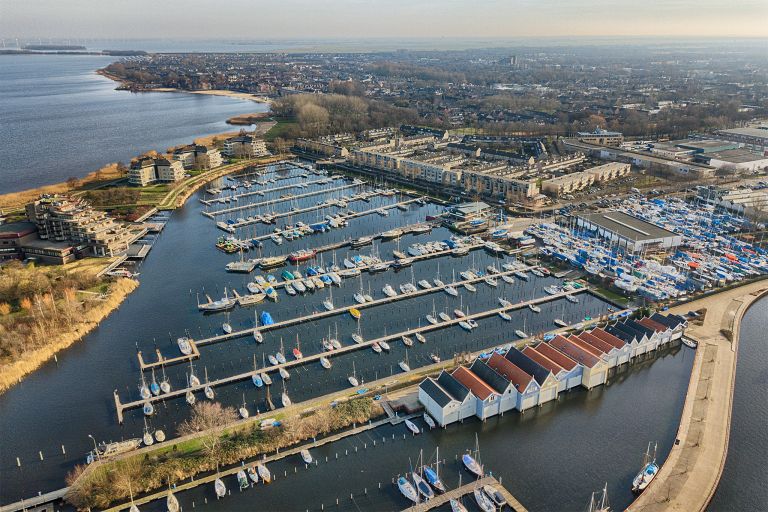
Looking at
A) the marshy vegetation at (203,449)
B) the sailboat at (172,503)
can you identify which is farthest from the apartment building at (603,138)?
the sailboat at (172,503)

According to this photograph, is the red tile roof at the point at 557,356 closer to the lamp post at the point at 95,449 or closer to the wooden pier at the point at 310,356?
the wooden pier at the point at 310,356

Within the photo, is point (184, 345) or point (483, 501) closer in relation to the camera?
point (483, 501)

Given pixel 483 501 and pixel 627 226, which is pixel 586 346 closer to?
pixel 483 501

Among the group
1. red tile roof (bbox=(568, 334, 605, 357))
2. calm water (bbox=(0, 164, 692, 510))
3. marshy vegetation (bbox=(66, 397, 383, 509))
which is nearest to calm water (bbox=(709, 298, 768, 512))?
calm water (bbox=(0, 164, 692, 510))

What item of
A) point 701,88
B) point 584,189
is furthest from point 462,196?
point 701,88

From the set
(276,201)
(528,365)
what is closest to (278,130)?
(276,201)

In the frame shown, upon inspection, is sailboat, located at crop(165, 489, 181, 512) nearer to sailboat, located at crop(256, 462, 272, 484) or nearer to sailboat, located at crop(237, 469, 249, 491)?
sailboat, located at crop(237, 469, 249, 491)
